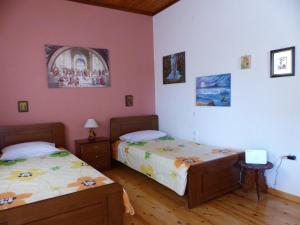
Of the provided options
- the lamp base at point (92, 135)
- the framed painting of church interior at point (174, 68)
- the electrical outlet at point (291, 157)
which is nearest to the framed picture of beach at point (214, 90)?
the framed painting of church interior at point (174, 68)

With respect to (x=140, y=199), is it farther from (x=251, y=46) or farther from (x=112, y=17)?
(x=112, y=17)

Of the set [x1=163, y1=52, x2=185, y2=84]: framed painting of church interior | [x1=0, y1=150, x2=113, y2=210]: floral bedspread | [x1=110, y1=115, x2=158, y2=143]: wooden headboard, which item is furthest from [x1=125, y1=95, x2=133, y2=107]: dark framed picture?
[x1=0, y1=150, x2=113, y2=210]: floral bedspread

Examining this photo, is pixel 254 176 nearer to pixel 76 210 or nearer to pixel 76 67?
pixel 76 210

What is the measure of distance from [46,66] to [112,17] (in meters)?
1.42

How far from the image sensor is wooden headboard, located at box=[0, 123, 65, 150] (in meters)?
3.22

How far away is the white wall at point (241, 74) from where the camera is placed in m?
2.55

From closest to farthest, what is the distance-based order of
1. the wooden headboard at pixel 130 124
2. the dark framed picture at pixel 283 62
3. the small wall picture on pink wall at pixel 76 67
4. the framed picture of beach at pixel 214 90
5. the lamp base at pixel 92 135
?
the dark framed picture at pixel 283 62
the framed picture of beach at pixel 214 90
the small wall picture on pink wall at pixel 76 67
the lamp base at pixel 92 135
the wooden headboard at pixel 130 124

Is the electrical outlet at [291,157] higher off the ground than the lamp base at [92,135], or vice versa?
the lamp base at [92,135]

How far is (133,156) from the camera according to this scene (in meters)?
3.37

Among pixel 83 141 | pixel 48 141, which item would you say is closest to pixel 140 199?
pixel 83 141

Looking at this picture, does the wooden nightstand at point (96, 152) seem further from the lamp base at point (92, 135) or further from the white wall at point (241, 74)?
the white wall at point (241, 74)

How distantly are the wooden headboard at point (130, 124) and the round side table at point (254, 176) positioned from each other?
1.98 meters

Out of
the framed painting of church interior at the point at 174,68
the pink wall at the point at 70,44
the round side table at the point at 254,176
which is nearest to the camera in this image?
the round side table at the point at 254,176

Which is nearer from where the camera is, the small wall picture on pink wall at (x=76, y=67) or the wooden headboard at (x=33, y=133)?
the wooden headboard at (x=33, y=133)
